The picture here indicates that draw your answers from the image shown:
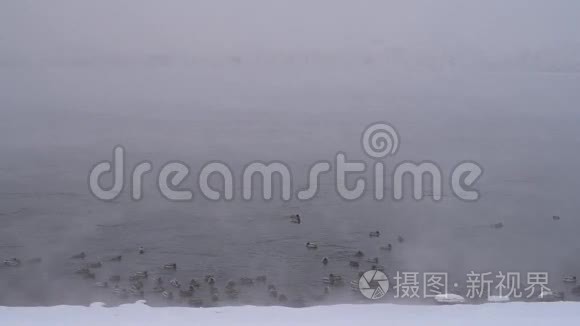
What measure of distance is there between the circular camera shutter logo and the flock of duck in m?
0.03

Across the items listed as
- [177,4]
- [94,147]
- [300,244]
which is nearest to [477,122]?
[300,244]

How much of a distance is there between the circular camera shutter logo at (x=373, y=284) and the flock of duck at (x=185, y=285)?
27 mm

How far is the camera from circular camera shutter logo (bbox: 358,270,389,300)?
8.79ft

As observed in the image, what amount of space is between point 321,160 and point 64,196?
1304mm

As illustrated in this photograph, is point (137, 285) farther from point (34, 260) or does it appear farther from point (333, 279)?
point (333, 279)

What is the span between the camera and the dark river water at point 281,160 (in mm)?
2881

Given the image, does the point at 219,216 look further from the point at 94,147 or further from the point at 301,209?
the point at 94,147

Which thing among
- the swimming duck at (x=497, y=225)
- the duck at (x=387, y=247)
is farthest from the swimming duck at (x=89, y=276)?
the swimming duck at (x=497, y=225)

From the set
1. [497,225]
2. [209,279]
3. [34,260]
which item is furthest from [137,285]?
[497,225]

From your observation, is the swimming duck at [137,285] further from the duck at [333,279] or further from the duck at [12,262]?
the duck at [333,279]

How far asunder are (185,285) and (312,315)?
2.88 feet

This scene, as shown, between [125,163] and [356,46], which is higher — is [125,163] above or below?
below

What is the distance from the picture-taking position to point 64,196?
10.3ft

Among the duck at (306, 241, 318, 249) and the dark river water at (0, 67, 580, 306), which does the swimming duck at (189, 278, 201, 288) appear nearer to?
the dark river water at (0, 67, 580, 306)
